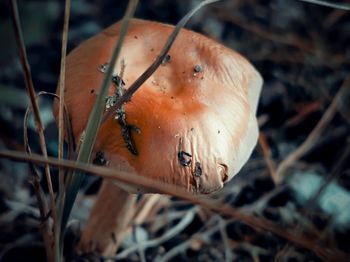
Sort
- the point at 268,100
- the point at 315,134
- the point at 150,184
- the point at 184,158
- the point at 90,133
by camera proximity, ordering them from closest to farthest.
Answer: the point at 150,184 < the point at 90,133 < the point at 184,158 < the point at 315,134 < the point at 268,100

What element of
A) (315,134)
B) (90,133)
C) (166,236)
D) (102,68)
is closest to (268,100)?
(315,134)

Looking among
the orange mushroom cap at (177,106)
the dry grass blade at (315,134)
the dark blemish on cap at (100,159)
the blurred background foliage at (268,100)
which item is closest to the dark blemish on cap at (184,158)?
the orange mushroom cap at (177,106)

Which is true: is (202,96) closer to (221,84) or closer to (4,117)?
(221,84)

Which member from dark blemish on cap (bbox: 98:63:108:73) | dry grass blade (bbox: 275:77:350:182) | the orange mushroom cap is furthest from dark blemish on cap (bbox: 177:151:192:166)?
dry grass blade (bbox: 275:77:350:182)

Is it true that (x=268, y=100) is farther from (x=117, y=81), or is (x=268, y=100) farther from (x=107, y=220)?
(x=117, y=81)

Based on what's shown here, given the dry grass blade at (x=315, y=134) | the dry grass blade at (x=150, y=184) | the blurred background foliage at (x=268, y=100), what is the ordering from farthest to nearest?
1. the dry grass blade at (x=315, y=134)
2. the blurred background foliage at (x=268, y=100)
3. the dry grass blade at (x=150, y=184)

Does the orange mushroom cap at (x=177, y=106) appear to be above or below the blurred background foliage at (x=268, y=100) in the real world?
above

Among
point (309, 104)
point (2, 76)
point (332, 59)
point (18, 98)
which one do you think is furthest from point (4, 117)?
point (332, 59)

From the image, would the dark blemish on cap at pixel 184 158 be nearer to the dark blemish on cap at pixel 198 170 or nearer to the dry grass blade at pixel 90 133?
the dark blemish on cap at pixel 198 170
